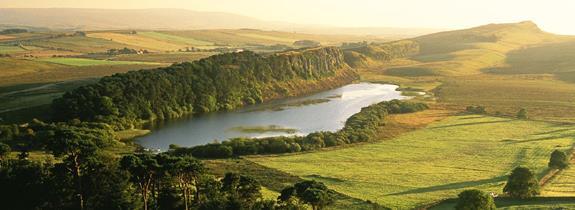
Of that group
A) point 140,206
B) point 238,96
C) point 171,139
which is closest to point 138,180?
point 140,206

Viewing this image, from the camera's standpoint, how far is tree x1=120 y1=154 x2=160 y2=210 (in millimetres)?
40125

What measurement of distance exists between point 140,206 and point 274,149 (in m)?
32.0

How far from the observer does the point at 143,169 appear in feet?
131

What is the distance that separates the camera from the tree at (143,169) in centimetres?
4012

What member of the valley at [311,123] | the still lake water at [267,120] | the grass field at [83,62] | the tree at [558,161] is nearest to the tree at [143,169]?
the valley at [311,123]

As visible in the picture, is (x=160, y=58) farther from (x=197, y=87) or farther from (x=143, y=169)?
(x=143, y=169)

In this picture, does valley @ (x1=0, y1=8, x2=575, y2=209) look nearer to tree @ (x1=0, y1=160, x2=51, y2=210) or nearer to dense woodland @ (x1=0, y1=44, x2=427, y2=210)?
dense woodland @ (x1=0, y1=44, x2=427, y2=210)

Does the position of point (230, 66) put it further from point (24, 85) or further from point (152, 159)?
point (152, 159)

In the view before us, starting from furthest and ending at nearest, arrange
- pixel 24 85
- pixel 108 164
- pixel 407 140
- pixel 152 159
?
pixel 24 85 < pixel 407 140 < pixel 108 164 < pixel 152 159

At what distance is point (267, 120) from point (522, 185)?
53582mm

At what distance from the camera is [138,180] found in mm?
41531

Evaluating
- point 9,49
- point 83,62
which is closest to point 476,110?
point 83,62

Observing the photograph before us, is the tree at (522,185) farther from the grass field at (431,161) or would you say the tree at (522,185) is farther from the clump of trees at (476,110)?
the clump of trees at (476,110)

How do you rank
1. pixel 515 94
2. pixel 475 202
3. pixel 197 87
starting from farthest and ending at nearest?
pixel 515 94 < pixel 197 87 < pixel 475 202
